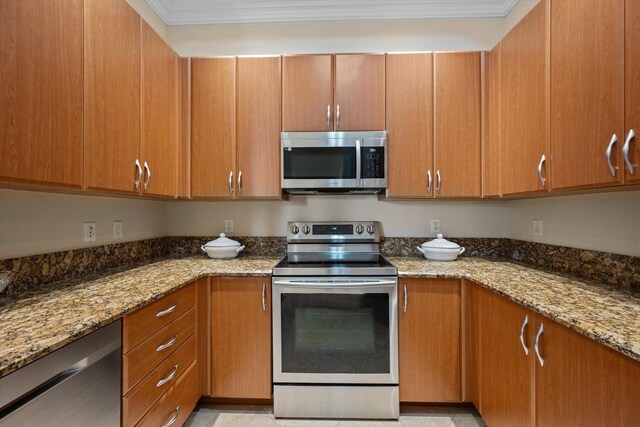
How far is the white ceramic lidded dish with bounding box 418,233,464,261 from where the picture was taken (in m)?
2.00

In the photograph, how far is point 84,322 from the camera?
895 millimetres

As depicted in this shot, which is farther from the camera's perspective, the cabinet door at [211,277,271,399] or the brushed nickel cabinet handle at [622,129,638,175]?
the cabinet door at [211,277,271,399]

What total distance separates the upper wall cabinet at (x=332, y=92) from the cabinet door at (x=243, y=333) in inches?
42.7

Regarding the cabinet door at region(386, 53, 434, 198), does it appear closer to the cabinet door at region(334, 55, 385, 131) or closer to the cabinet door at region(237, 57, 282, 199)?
the cabinet door at region(334, 55, 385, 131)

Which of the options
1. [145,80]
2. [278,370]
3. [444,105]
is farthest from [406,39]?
[278,370]

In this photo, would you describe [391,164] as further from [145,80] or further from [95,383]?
[95,383]

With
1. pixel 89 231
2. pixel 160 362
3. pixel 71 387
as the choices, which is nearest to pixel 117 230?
pixel 89 231

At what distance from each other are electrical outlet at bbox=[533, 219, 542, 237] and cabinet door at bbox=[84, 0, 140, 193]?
242 centimetres

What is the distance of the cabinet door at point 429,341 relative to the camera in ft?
5.60

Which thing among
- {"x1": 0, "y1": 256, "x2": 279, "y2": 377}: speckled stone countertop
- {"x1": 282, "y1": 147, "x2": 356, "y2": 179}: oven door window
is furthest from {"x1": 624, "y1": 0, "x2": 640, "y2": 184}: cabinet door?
{"x1": 0, "y1": 256, "x2": 279, "y2": 377}: speckled stone countertop

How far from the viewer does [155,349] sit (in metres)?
1.25

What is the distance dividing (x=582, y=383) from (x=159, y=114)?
227 centimetres

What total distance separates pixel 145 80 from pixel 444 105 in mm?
1831

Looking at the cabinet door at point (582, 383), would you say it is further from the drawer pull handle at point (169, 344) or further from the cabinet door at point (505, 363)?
the drawer pull handle at point (169, 344)
